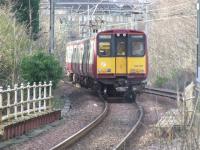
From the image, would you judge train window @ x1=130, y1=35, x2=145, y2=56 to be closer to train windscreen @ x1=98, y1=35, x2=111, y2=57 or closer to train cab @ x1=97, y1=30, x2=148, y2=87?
train cab @ x1=97, y1=30, x2=148, y2=87

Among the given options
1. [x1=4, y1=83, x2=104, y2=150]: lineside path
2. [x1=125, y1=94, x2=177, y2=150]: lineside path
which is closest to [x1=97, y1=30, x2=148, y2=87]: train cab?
[x1=4, y1=83, x2=104, y2=150]: lineside path

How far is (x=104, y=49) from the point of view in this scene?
86.4ft

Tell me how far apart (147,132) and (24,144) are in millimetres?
3579

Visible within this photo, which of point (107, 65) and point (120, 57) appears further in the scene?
point (120, 57)

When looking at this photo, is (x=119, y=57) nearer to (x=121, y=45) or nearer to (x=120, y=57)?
(x=120, y=57)

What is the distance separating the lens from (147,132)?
15289mm

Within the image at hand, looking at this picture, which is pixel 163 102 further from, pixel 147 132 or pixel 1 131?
pixel 1 131

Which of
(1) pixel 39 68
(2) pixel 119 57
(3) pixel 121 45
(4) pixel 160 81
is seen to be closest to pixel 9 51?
(1) pixel 39 68

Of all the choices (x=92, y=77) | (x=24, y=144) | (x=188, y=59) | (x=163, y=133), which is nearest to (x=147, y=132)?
(x=163, y=133)

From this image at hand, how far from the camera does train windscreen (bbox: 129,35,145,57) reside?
26234 millimetres

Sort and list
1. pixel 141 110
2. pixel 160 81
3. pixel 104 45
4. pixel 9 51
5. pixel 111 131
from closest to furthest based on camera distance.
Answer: pixel 111 131, pixel 9 51, pixel 141 110, pixel 104 45, pixel 160 81

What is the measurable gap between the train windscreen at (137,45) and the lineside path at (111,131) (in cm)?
443

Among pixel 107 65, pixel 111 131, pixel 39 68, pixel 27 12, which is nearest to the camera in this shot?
pixel 111 131

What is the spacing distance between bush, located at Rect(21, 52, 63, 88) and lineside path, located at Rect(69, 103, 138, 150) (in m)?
2.81
